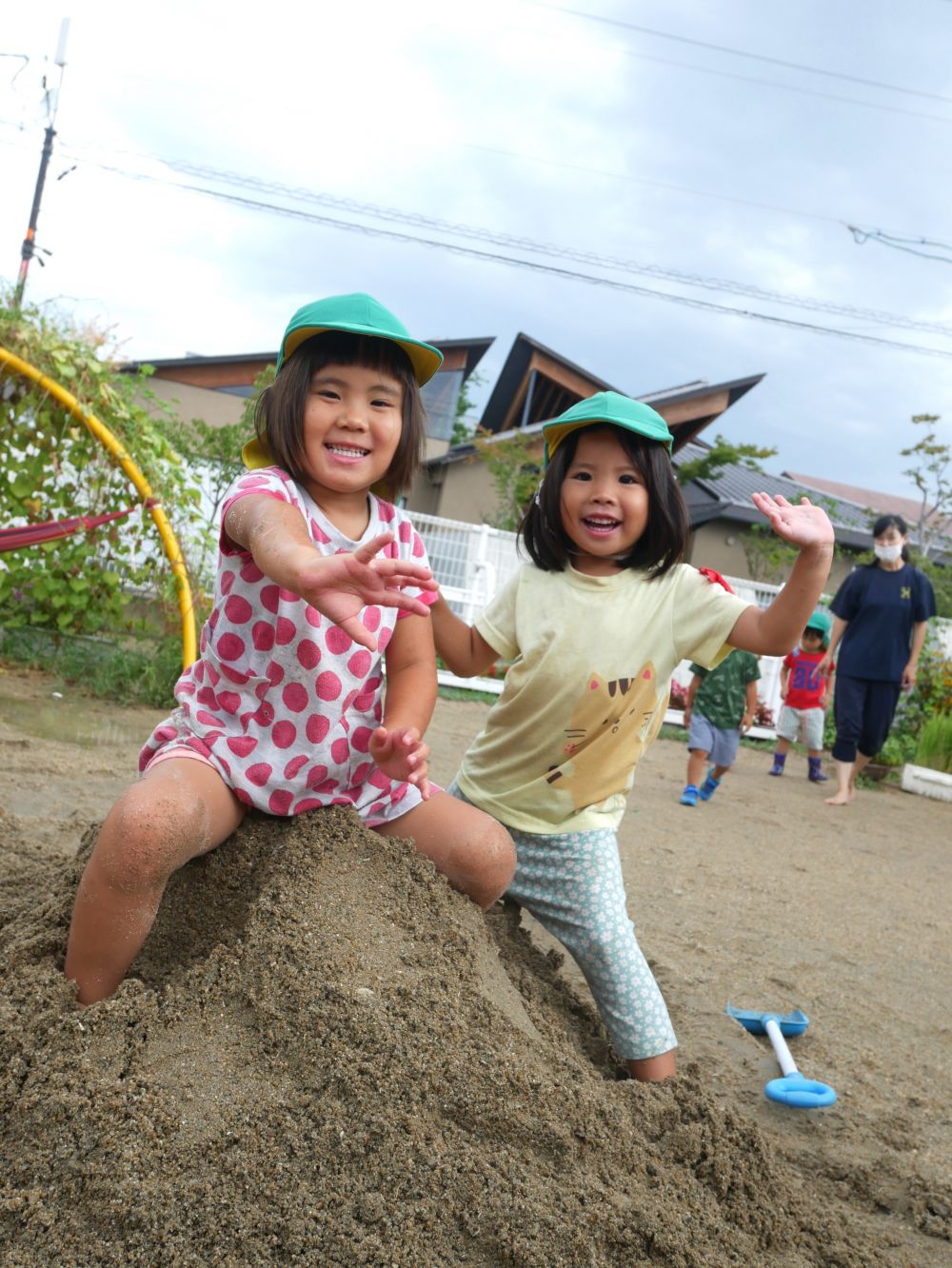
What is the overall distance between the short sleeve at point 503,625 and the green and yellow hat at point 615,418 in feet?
1.30

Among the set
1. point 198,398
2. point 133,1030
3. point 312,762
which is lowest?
point 133,1030

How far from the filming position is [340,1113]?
1.51m

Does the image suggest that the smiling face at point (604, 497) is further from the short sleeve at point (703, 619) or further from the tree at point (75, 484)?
the tree at point (75, 484)

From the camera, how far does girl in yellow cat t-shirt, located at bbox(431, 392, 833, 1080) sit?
8.02ft

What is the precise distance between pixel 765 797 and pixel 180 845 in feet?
20.5

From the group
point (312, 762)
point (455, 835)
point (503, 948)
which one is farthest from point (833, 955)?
point (312, 762)

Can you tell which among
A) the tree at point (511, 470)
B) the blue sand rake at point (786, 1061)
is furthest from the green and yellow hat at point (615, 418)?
the tree at point (511, 470)

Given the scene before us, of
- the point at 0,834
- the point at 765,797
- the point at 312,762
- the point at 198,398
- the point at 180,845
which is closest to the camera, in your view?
the point at 180,845

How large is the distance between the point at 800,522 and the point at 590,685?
0.59 meters

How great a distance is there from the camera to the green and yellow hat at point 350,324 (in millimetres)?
2061

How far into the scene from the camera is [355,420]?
2102 millimetres

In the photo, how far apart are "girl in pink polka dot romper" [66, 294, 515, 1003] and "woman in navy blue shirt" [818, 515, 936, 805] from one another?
19.6 ft

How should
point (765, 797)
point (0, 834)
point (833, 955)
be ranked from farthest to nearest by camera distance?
point (765, 797), point (833, 955), point (0, 834)

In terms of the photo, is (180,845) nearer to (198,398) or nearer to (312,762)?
(312,762)
